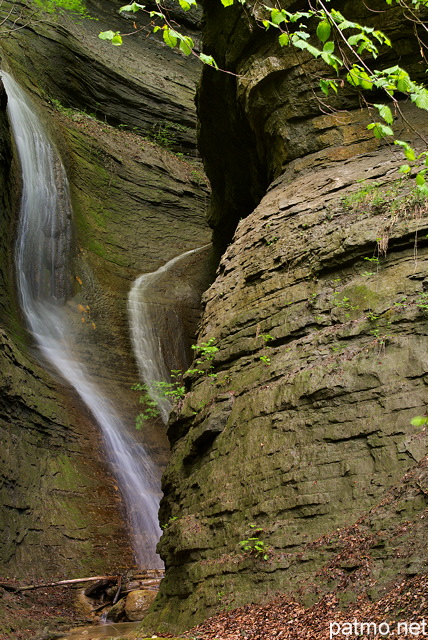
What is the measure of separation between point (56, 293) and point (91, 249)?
2784 mm

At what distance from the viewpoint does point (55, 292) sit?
14719 mm

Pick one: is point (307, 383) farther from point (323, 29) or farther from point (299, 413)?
point (323, 29)

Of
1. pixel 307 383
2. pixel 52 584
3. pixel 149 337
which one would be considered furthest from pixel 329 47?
pixel 149 337

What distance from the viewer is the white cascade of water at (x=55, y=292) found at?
34.1 feet

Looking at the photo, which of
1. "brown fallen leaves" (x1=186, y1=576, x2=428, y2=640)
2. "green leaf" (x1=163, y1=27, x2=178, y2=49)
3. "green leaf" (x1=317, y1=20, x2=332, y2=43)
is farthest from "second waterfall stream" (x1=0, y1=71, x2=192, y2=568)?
"green leaf" (x1=317, y1=20, x2=332, y2=43)

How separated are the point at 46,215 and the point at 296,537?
45.3ft

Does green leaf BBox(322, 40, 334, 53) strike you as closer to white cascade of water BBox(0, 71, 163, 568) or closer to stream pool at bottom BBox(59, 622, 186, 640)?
stream pool at bottom BBox(59, 622, 186, 640)

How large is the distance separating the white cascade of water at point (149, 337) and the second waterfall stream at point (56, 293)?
1.59m

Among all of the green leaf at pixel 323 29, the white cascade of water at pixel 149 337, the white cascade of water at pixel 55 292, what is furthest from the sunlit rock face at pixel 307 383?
the white cascade of water at pixel 149 337

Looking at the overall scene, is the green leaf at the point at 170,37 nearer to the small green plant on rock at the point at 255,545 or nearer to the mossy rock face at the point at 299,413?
the mossy rock face at the point at 299,413

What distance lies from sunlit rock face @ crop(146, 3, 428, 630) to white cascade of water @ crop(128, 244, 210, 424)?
599 cm

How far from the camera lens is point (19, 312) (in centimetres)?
1309

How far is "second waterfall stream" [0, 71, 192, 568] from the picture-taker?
410 inches

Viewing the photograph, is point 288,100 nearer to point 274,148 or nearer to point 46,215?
point 274,148
